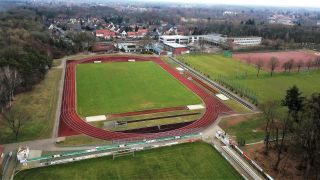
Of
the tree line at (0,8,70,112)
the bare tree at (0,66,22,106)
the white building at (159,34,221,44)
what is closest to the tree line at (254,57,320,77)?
the white building at (159,34,221,44)

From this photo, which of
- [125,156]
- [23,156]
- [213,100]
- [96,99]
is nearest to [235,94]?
[213,100]

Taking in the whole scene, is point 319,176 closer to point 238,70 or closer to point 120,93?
point 120,93

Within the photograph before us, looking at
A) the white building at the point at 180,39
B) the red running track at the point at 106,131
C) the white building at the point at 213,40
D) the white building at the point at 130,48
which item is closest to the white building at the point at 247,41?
the white building at the point at 213,40

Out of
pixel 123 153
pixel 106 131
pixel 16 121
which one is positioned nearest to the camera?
pixel 123 153

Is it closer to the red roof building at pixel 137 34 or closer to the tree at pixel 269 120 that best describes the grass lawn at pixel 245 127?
the tree at pixel 269 120

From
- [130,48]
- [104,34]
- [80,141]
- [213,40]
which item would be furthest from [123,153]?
[104,34]

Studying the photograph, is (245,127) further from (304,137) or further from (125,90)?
(125,90)
